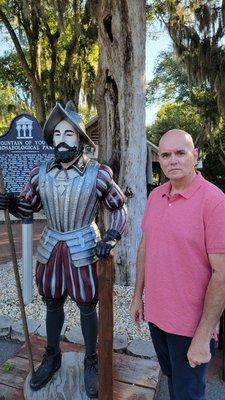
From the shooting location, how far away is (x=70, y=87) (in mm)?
11328

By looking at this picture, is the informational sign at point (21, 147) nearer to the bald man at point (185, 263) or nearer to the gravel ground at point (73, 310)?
the gravel ground at point (73, 310)

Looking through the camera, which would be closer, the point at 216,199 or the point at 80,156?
the point at 216,199

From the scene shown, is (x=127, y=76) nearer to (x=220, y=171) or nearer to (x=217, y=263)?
(x=217, y=263)

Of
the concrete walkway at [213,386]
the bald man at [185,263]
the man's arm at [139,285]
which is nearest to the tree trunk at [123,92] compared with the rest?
the concrete walkway at [213,386]

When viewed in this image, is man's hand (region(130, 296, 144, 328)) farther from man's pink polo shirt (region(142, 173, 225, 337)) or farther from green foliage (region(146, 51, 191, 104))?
green foliage (region(146, 51, 191, 104))

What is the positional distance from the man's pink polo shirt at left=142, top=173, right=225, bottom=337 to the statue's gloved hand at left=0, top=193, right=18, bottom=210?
0.88 m

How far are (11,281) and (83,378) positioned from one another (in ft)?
8.44

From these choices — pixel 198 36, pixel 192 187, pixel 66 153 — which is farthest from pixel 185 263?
pixel 198 36

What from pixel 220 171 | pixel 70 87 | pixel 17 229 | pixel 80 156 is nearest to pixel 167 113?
pixel 220 171

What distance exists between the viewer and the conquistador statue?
6.72ft

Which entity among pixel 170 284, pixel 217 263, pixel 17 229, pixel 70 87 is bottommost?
pixel 17 229

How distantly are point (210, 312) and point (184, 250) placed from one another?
0.83ft

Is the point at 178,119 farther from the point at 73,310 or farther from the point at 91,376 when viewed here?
the point at 91,376

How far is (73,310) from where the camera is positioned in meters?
3.68
